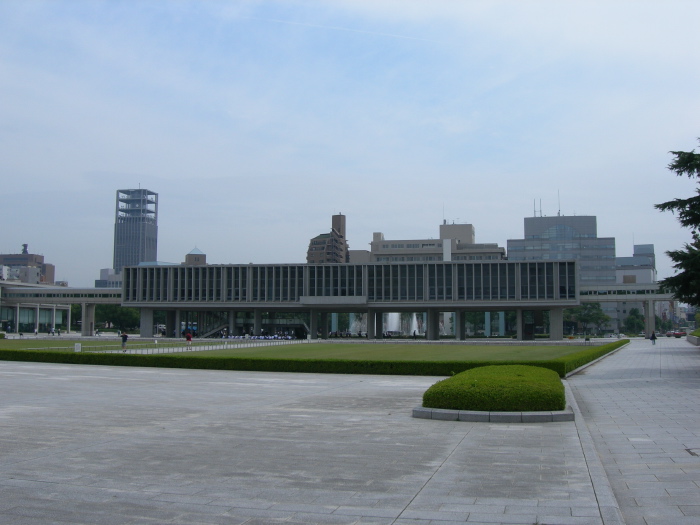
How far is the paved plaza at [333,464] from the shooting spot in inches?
291

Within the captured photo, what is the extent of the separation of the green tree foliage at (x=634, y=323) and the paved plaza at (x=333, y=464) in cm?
14690

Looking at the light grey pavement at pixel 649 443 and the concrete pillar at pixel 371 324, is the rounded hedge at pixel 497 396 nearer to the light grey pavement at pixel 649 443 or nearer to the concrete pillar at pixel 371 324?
the light grey pavement at pixel 649 443

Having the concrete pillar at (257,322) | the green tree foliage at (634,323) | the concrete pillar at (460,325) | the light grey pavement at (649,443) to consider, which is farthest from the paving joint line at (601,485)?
the green tree foliage at (634,323)

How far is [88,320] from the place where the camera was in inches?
4518

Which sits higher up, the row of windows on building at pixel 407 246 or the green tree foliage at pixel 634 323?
the row of windows on building at pixel 407 246

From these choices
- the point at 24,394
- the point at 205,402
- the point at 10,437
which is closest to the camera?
the point at 10,437

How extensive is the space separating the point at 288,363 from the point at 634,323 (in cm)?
13980

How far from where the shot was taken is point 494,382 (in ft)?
53.9

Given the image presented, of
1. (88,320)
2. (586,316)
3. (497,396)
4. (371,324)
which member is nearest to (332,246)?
(586,316)

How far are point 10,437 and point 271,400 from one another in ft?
27.1

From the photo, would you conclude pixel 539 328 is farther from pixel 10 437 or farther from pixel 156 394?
pixel 10 437

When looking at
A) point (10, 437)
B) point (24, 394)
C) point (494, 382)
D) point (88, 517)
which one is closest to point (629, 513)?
point (88, 517)

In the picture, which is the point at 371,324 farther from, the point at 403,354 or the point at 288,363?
the point at 288,363

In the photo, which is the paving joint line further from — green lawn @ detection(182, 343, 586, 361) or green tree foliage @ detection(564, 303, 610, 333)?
green tree foliage @ detection(564, 303, 610, 333)
